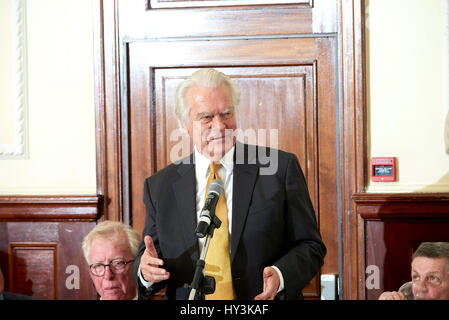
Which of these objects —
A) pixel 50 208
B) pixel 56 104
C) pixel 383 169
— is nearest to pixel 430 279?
pixel 383 169

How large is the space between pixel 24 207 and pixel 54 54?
67cm

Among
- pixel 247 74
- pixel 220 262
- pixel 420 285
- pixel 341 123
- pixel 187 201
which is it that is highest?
pixel 247 74

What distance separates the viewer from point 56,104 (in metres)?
2.34

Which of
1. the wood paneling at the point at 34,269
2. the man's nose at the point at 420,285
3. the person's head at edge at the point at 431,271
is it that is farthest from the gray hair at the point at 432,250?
the wood paneling at the point at 34,269

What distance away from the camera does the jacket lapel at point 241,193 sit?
7.02ft

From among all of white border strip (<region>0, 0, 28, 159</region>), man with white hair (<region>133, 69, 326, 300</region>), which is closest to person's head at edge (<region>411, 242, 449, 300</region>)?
man with white hair (<region>133, 69, 326, 300</region>)

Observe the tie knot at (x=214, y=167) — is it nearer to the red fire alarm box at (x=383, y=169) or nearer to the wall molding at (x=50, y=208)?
the wall molding at (x=50, y=208)

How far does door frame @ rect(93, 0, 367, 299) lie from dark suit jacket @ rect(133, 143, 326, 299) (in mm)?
160

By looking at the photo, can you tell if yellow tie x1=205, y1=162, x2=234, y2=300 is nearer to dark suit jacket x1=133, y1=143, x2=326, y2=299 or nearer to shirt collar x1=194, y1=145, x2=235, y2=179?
dark suit jacket x1=133, y1=143, x2=326, y2=299

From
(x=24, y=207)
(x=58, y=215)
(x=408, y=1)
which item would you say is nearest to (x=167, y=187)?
(x=58, y=215)

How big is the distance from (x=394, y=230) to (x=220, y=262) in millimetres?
731

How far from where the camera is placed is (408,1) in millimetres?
2227

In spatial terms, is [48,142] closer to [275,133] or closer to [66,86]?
[66,86]

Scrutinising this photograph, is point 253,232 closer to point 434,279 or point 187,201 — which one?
point 187,201
